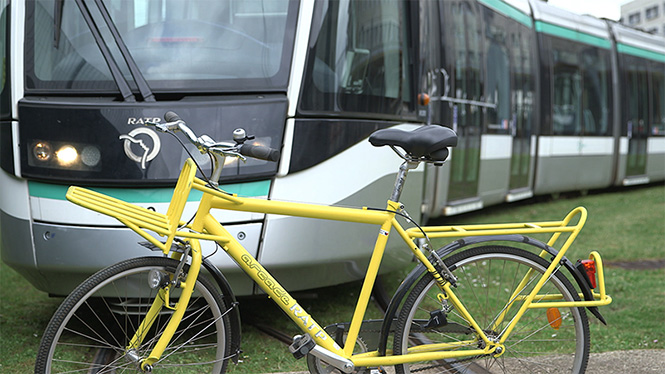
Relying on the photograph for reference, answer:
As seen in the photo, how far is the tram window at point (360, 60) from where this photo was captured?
4676 mm

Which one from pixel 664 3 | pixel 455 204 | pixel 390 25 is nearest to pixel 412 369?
pixel 390 25

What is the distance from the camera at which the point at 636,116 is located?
1541cm

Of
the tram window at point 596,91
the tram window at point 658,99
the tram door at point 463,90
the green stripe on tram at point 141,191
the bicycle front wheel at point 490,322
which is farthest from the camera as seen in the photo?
the tram window at point 658,99

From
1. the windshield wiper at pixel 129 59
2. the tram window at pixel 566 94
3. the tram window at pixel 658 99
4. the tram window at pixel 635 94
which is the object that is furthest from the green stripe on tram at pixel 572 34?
the windshield wiper at pixel 129 59

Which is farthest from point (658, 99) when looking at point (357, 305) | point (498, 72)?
point (357, 305)

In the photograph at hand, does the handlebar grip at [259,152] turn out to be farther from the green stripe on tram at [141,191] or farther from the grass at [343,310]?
the green stripe on tram at [141,191]

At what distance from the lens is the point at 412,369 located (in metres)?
3.41

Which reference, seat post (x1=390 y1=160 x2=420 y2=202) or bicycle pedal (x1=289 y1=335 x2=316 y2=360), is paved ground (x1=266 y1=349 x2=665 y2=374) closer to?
bicycle pedal (x1=289 y1=335 x2=316 y2=360)

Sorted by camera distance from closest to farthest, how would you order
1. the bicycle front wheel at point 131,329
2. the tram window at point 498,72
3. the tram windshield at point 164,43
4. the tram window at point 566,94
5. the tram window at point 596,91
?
the bicycle front wheel at point 131,329 < the tram windshield at point 164,43 < the tram window at point 498,72 < the tram window at point 566,94 < the tram window at point 596,91

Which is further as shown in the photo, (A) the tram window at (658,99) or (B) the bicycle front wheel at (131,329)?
(A) the tram window at (658,99)

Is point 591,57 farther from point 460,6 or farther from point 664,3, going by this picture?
point 664,3

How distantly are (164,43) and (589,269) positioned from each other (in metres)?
2.64

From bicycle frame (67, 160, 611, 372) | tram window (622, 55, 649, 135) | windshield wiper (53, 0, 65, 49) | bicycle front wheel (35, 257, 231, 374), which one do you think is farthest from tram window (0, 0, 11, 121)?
tram window (622, 55, 649, 135)

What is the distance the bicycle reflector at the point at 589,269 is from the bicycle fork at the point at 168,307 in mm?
1620
